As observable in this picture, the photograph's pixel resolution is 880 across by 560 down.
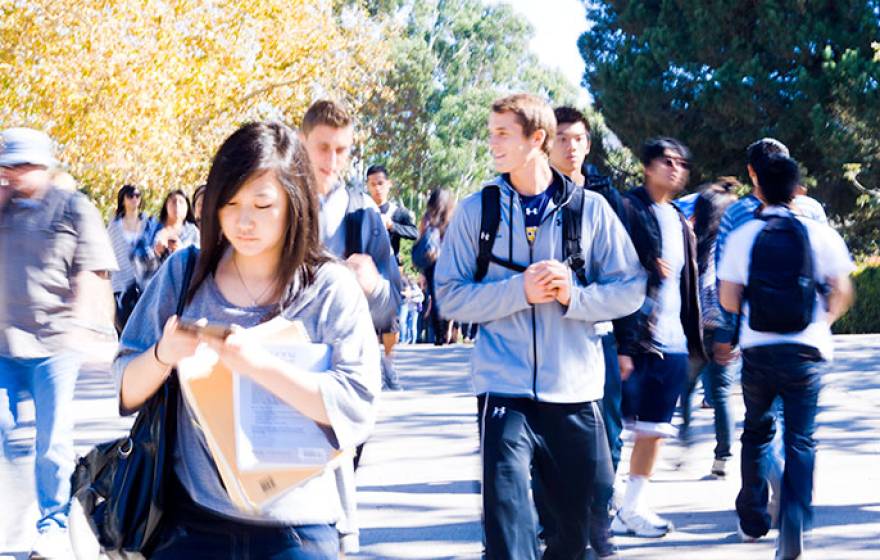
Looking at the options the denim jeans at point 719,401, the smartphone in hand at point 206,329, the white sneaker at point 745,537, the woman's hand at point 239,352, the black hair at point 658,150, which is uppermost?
the black hair at point 658,150

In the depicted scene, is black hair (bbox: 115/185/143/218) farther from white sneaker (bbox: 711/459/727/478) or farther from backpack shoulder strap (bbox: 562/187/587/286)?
backpack shoulder strap (bbox: 562/187/587/286)

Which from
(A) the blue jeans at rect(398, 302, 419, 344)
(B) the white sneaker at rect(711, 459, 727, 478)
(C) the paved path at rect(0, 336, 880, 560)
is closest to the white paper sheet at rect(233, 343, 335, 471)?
(C) the paved path at rect(0, 336, 880, 560)

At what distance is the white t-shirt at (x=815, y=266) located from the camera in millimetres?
5984

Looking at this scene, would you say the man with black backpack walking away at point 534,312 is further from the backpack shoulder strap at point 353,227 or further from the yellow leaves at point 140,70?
the yellow leaves at point 140,70

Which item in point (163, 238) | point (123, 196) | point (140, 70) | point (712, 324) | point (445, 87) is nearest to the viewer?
point (712, 324)

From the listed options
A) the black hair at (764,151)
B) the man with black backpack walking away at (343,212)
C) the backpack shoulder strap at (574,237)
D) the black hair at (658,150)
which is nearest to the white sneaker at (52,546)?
the man with black backpack walking away at (343,212)

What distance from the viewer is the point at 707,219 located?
8750 mm

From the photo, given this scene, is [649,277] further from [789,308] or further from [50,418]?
[50,418]

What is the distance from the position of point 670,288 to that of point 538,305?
2.21 metres

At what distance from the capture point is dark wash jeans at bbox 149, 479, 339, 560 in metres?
2.89

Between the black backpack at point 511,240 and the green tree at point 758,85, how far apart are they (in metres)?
21.9

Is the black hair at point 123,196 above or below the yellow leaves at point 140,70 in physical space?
below

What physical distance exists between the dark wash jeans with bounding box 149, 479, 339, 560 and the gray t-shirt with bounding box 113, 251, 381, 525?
0.09ft

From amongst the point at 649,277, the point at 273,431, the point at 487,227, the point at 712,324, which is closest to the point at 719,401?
the point at 712,324
